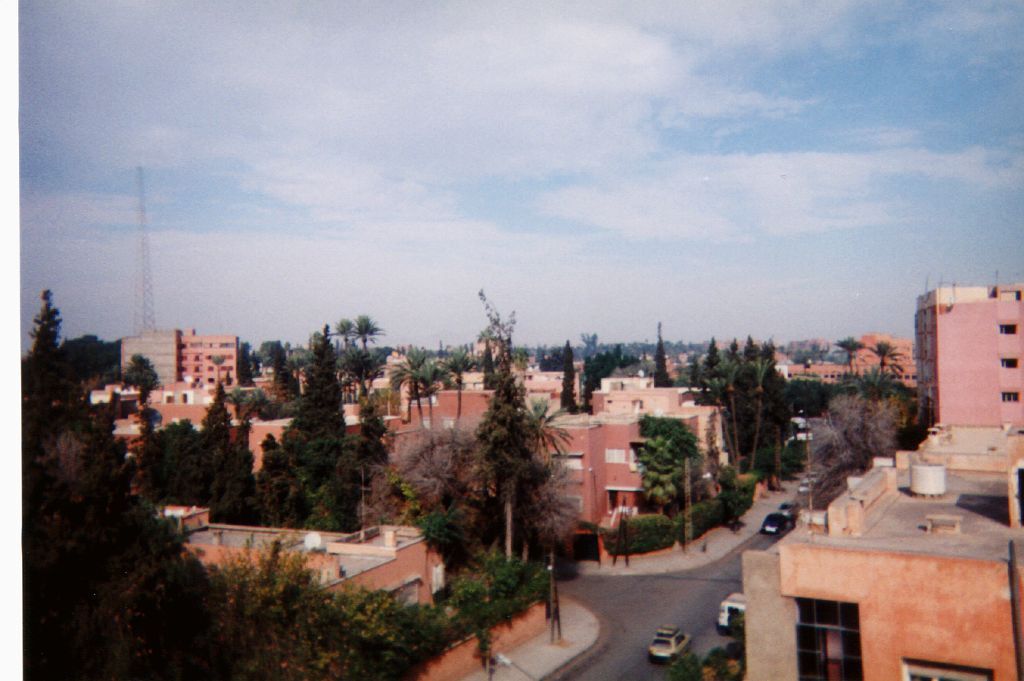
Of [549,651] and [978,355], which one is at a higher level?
[978,355]

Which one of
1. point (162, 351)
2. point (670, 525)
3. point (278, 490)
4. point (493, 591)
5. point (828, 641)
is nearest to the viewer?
point (828, 641)

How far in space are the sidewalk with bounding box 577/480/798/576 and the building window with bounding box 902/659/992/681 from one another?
444 inches

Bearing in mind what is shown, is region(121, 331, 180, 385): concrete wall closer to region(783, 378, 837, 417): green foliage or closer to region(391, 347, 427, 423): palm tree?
region(391, 347, 427, 423): palm tree

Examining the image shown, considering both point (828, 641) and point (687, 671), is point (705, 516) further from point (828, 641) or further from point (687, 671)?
point (828, 641)

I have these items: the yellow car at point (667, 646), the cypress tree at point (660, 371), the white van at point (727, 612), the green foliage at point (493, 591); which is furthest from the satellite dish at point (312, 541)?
the cypress tree at point (660, 371)

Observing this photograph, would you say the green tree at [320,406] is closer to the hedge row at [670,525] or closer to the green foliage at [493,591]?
the green foliage at [493,591]

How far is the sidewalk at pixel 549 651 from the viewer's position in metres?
10.0

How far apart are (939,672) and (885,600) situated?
50 cm

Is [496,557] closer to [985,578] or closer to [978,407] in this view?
[985,578]

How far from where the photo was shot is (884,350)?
28.4 m

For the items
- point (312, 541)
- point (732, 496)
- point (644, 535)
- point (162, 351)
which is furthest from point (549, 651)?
point (162, 351)

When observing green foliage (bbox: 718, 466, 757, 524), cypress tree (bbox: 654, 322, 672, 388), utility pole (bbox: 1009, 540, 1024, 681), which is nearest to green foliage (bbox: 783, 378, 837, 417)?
cypress tree (bbox: 654, 322, 672, 388)

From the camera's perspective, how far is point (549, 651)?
432 inches

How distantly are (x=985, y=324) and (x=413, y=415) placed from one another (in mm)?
17764
